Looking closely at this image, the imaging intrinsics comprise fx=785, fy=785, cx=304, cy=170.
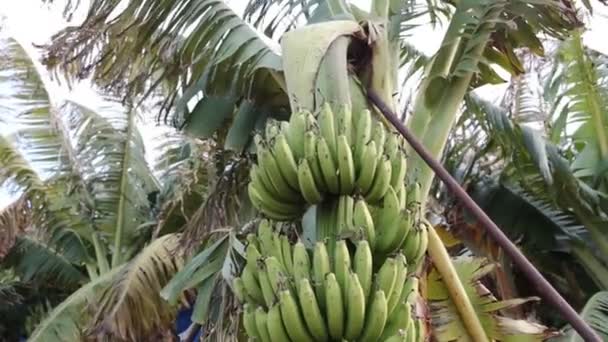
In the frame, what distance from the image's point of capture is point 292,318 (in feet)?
6.78

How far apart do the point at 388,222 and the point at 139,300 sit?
2268mm

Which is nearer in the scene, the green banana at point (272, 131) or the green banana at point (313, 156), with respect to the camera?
the green banana at point (313, 156)

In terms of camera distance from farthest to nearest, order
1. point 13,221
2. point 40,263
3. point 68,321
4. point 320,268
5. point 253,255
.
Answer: point 40,263 < point 13,221 < point 68,321 < point 253,255 < point 320,268

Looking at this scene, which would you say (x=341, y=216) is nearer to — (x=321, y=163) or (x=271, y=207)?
(x=321, y=163)

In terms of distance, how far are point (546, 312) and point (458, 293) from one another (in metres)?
2.87

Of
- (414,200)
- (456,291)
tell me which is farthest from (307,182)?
(456,291)

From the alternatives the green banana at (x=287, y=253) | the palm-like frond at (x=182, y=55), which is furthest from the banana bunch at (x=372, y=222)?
the palm-like frond at (x=182, y=55)

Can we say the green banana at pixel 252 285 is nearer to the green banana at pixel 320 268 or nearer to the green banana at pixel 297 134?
the green banana at pixel 320 268

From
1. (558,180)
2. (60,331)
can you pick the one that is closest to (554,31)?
(558,180)

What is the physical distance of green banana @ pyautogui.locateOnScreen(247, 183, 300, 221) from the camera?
2492mm

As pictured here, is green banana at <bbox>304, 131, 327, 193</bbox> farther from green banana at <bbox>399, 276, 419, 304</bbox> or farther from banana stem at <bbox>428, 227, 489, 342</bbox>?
banana stem at <bbox>428, 227, 489, 342</bbox>

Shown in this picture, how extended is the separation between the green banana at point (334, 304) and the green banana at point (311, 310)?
1.0 inches

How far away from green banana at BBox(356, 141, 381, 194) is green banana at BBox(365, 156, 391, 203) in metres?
0.01

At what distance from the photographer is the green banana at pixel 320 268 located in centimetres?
212
